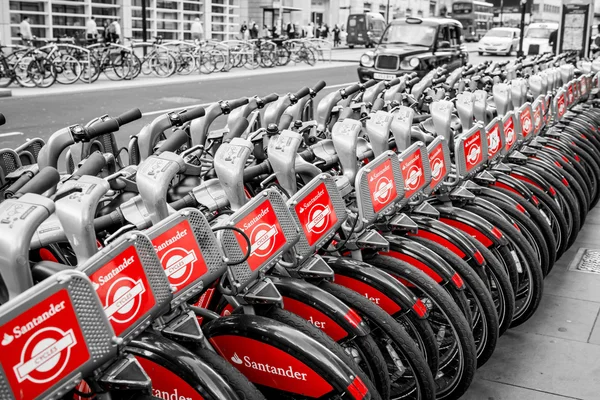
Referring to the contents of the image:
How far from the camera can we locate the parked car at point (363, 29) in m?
41.4

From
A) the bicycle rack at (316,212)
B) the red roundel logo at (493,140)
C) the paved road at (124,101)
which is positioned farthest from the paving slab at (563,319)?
the paved road at (124,101)

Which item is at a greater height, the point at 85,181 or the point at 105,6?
the point at 105,6

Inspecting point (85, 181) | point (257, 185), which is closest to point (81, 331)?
point (85, 181)

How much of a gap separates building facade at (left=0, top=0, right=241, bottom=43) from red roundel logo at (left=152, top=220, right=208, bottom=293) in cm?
2329

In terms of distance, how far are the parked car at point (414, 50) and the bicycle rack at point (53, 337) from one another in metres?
14.7

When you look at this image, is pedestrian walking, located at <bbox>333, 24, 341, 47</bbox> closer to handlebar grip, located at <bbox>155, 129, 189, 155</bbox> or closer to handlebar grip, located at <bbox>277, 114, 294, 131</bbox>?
handlebar grip, located at <bbox>277, 114, 294, 131</bbox>

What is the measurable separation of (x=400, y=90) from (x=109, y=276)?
155 inches

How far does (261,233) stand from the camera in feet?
8.04

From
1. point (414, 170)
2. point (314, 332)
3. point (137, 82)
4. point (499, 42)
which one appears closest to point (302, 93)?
point (414, 170)

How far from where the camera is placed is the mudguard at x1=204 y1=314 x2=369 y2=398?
7.41 ft

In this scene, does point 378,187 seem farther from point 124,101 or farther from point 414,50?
point 414,50

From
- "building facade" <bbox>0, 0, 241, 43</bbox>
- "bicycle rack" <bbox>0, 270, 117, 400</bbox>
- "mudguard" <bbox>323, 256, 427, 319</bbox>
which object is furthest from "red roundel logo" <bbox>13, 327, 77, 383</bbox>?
"building facade" <bbox>0, 0, 241, 43</bbox>

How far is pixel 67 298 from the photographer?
5.65ft

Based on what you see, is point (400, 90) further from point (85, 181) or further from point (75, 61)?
point (75, 61)
